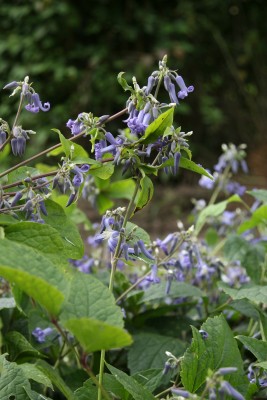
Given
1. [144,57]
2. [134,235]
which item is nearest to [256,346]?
[134,235]

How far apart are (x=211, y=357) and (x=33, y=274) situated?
521mm

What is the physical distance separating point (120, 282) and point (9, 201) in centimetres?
78

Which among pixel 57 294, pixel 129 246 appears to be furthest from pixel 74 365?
pixel 57 294

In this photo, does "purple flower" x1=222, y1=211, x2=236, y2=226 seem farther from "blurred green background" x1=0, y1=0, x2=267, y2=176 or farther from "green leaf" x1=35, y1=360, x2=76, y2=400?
"blurred green background" x1=0, y1=0, x2=267, y2=176

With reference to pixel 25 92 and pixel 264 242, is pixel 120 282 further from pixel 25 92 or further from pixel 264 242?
Answer: pixel 25 92

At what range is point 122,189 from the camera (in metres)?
2.71

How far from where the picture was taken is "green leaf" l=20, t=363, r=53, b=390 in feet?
5.07

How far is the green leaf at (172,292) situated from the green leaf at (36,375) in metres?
0.65

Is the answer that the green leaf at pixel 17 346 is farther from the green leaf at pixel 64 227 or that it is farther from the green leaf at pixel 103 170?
the green leaf at pixel 103 170

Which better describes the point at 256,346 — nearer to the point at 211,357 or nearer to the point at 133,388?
the point at 211,357

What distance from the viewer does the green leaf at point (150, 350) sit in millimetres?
2006

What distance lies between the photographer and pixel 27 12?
32.7 feet

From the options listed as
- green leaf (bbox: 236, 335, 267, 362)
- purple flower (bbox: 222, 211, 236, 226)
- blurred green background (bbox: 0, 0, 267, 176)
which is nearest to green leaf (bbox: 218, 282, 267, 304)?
green leaf (bbox: 236, 335, 267, 362)

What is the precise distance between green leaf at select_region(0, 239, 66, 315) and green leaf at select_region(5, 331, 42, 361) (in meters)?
0.60
